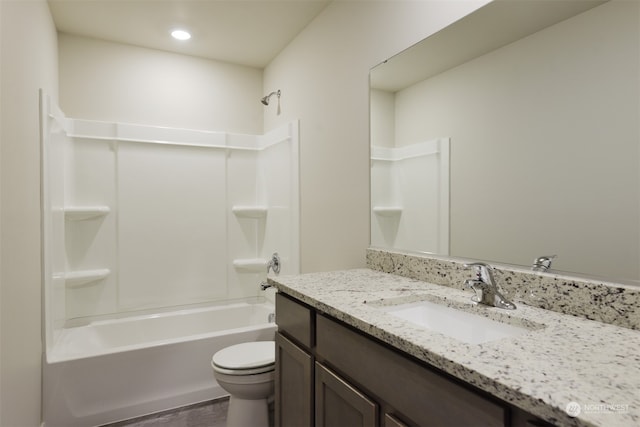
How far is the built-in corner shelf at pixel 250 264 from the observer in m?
3.35

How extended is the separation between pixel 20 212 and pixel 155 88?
1.80m

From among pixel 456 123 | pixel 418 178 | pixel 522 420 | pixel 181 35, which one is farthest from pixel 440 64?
pixel 181 35

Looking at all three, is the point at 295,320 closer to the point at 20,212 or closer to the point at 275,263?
the point at 20,212

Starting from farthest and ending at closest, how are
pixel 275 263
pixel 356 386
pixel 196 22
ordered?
pixel 275 263, pixel 196 22, pixel 356 386

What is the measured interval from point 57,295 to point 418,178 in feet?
7.87

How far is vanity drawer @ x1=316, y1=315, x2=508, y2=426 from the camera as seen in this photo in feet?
2.48

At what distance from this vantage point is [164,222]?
10.2ft

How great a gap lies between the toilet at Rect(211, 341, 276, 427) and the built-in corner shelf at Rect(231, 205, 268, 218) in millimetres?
1514

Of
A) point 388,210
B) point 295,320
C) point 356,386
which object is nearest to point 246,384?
point 295,320

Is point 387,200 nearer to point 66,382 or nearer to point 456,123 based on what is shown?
point 456,123

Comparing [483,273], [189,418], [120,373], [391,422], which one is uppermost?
[483,273]

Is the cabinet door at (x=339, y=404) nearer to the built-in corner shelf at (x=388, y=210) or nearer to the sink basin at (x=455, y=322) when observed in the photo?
the sink basin at (x=455, y=322)

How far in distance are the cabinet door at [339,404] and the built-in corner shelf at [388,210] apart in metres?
0.85

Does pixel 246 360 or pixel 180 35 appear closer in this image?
pixel 246 360
